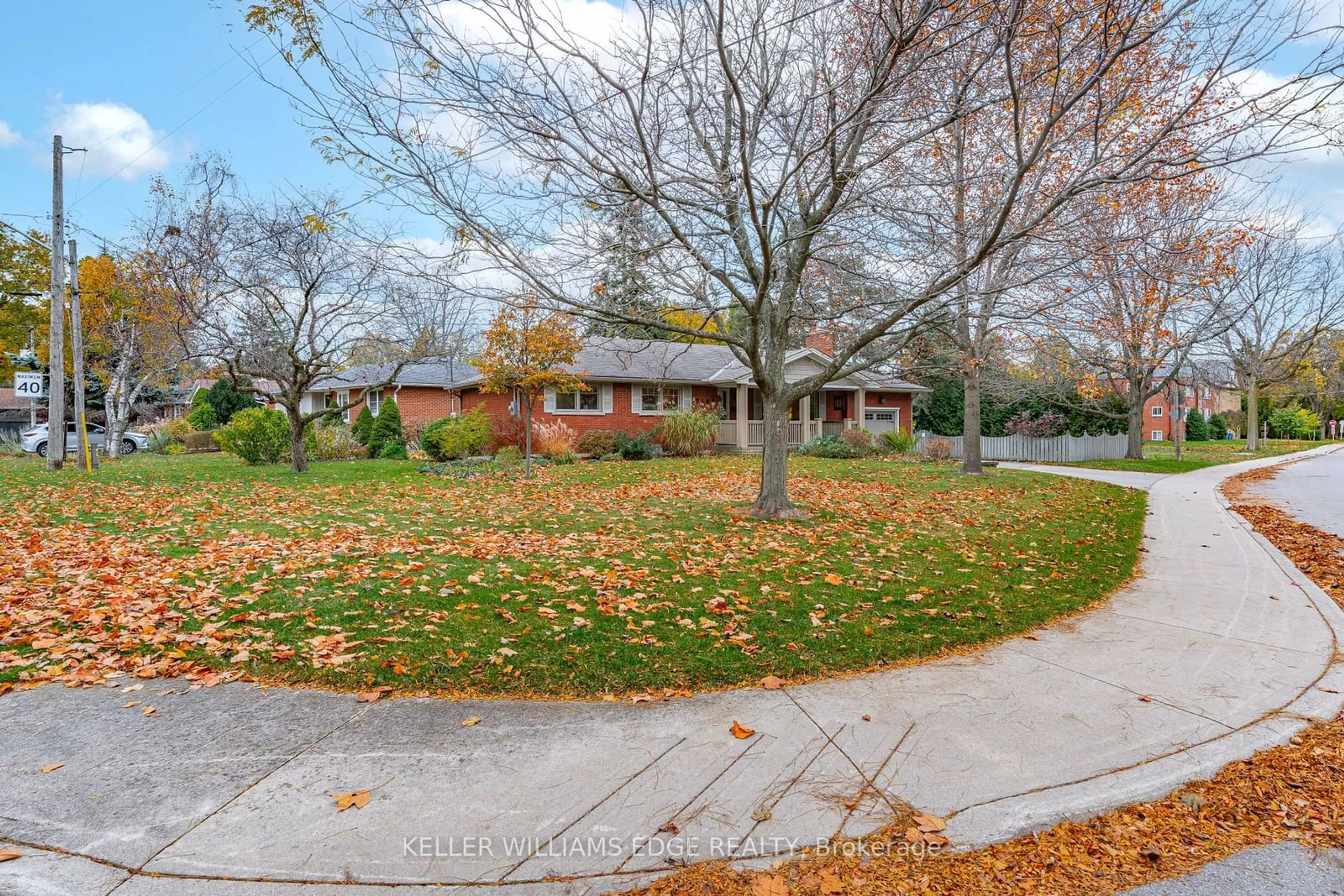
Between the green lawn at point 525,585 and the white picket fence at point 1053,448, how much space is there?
17.4 m

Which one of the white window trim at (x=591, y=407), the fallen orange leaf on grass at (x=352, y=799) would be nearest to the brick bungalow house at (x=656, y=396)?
the white window trim at (x=591, y=407)

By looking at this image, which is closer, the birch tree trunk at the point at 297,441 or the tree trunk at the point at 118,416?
the birch tree trunk at the point at 297,441

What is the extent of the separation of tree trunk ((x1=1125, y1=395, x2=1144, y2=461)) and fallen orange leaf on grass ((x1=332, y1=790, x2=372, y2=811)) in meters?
29.0

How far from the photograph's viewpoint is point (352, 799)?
9.77 ft

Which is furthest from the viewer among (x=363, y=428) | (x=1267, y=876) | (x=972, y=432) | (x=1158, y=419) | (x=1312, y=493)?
(x=1158, y=419)

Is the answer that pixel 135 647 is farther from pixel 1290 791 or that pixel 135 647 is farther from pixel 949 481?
pixel 949 481

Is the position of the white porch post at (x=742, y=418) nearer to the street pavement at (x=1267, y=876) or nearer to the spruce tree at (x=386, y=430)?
the spruce tree at (x=386, y=430)

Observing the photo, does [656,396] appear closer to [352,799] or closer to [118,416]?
[118,416]

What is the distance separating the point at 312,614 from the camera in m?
5.24

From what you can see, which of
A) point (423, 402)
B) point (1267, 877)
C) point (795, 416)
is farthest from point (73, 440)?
point (1267, 877)

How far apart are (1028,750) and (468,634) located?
3.53 meters

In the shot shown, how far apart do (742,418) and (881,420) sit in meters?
8.07

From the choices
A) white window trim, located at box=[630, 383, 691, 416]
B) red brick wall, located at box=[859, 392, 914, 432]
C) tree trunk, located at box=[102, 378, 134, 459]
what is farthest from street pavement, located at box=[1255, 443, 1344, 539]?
tree trunk, located at box=[102, 378, 134, 459]

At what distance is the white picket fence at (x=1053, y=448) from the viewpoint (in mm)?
28125
